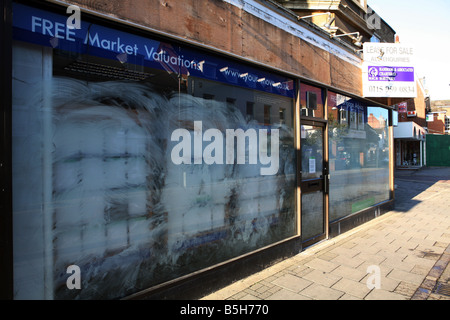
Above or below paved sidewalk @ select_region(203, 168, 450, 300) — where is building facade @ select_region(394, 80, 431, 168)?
above

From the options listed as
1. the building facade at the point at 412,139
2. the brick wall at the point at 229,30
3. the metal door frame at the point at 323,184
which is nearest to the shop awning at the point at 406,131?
the building facade at the point at 412,139

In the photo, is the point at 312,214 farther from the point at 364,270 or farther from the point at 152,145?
the point at 152,145

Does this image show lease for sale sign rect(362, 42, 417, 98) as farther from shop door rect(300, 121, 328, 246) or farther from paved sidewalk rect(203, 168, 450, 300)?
paved sidewalk rect(203, 168, 450, 300)

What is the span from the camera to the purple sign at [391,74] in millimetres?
7598

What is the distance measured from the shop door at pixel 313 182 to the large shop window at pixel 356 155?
0.42m

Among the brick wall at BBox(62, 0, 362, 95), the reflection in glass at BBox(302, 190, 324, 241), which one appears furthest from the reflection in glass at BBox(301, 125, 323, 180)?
the brick wall at BBox(62, 0, 362, 95)

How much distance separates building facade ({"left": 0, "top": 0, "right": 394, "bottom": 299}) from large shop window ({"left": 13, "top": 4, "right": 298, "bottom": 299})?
12mm

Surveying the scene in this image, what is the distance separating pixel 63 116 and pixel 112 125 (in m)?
0.45

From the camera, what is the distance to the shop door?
5543 mm

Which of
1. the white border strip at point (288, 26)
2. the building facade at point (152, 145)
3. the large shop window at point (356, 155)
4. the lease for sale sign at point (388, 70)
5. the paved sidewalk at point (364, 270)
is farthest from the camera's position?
the lease for sale sign at point (388, 70)

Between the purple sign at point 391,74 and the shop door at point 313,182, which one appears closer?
the shop door at point 313,182

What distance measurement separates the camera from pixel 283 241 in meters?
4.88

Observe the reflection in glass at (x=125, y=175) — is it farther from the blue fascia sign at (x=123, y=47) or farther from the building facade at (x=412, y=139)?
the building facade at (x=412, y=139)

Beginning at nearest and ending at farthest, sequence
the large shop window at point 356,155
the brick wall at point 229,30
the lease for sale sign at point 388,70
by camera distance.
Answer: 1. the brick wall at point 229,30
2. the large shop window at point 356,155
3. the lease for sale sign at point 388,70
